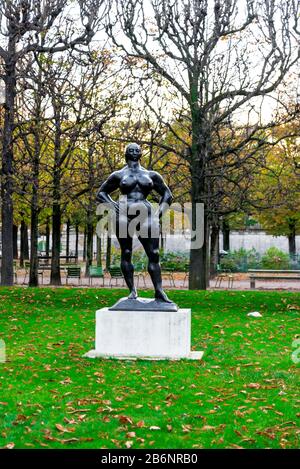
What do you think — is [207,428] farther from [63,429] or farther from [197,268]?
[197,268]

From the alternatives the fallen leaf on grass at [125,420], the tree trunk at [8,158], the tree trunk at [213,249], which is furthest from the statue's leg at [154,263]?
the tree trunk at [213,249]

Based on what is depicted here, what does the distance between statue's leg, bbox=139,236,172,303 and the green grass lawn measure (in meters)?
1.09

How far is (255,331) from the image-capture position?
12109 millimetres

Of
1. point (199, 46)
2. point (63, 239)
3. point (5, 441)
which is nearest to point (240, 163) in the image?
point (199, 46)

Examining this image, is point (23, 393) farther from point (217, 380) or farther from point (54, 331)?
point (54, 331)

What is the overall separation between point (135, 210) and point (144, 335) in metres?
1.88

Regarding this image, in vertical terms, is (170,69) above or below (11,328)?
above

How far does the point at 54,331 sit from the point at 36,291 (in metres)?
5.62

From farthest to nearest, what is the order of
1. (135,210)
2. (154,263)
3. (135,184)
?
(154,263)
(135,184)
(135,210)

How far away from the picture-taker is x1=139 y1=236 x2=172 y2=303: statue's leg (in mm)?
9787

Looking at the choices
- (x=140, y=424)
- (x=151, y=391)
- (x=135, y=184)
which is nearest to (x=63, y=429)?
(x=140, y=424)

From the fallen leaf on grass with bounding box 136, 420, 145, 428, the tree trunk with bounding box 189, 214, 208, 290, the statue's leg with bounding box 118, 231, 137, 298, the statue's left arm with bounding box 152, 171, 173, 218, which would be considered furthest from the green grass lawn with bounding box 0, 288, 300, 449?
the tree trunk with bounding box 189, 214, 208, 290

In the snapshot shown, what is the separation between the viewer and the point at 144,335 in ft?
31.4

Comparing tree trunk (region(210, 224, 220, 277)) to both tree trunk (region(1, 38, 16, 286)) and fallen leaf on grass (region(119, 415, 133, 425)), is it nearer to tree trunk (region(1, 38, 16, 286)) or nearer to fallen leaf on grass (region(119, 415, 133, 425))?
tree trunk (region(1, 38, 16, 286))
